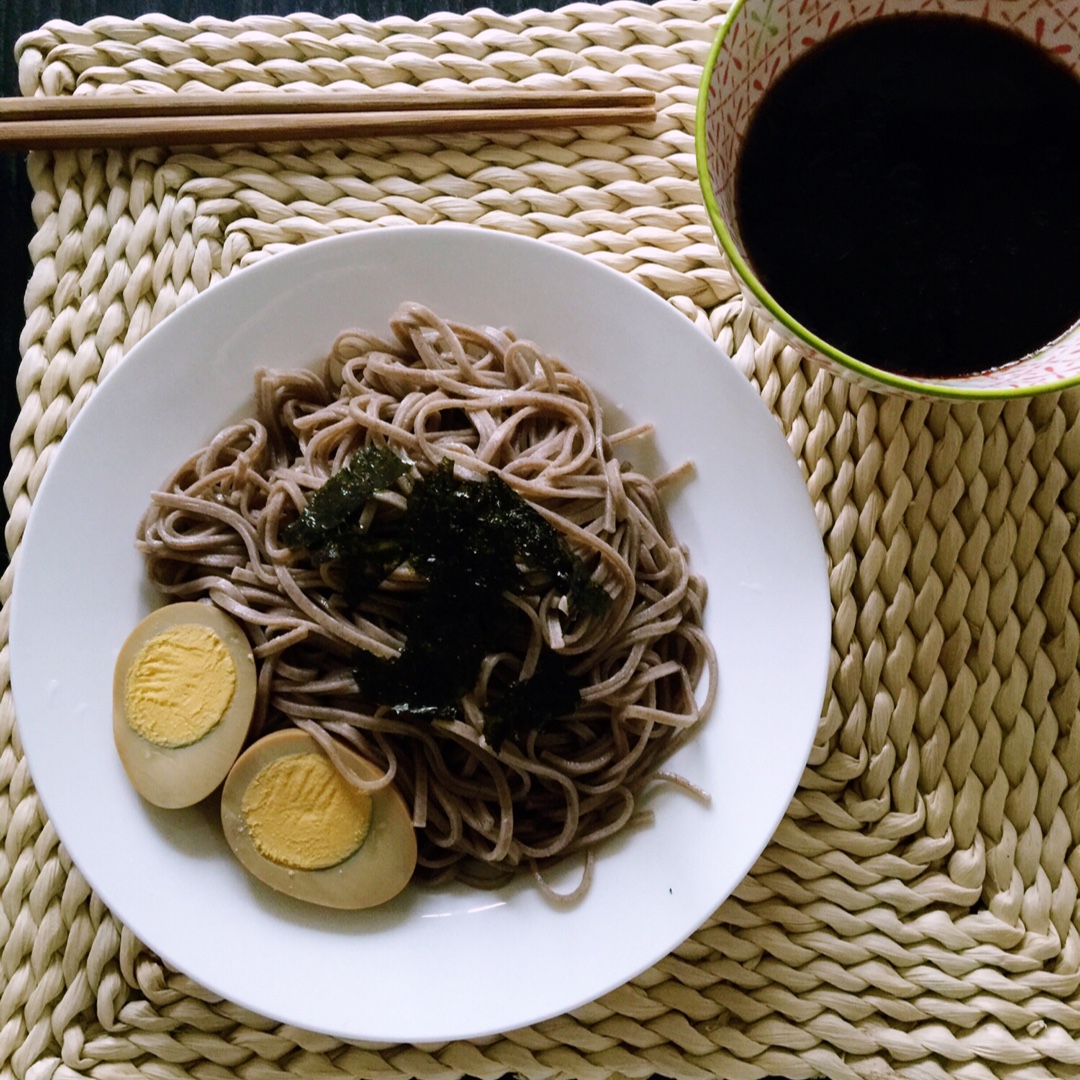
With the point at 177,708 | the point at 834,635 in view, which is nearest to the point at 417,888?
the point at 177,708

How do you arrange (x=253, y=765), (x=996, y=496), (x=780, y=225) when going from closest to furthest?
(x=780, y=225) → (x=253, y=765) → (x=996, y=496)

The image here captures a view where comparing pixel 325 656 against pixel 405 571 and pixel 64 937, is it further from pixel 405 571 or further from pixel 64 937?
pixel 64 937

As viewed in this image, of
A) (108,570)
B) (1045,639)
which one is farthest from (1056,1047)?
(108,570)

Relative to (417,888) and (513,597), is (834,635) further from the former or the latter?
(417,888)

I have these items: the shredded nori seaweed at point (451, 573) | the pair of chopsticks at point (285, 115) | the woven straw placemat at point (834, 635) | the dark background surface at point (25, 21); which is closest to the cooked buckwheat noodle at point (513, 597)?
the shredded nori seaweed at point (451, 573)

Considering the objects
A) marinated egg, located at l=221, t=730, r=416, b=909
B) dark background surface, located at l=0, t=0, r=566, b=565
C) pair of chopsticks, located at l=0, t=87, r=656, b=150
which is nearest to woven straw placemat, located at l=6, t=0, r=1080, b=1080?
pair of chopsticks, located at l=0, t=87, r=656, b=150

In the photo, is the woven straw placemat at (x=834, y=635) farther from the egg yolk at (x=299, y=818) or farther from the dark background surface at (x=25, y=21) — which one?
the egg yolk at (x=299, y=818)
